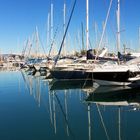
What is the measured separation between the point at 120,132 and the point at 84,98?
9.62 metres

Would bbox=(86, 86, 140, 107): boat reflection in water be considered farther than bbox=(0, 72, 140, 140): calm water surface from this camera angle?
Yes

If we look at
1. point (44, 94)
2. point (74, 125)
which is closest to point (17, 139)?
point (74, 125)

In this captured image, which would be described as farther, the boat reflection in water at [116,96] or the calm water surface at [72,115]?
the boat reflection in water at [116,96]

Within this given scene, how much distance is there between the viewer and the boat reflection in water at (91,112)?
13.8 meters

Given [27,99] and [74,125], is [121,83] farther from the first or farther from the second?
[74,125]

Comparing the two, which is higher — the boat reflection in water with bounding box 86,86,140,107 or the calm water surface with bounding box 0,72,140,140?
the boat reflection in water with bounding box 86,86,140,107

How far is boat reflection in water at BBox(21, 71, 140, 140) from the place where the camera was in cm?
1379

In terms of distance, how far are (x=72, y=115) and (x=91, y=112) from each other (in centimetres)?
109

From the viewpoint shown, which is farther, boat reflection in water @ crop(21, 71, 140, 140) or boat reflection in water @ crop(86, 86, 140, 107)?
boat reflection in water @ crop(86, 86, 140, 107)

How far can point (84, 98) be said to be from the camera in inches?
919

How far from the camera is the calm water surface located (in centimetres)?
1375

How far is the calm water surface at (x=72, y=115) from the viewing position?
13750 mm

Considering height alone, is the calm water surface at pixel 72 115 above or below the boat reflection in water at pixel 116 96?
below

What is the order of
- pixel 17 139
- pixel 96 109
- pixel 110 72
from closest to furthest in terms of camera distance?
pixel 17 139 → pixel 96 109 → pixel 110 72
